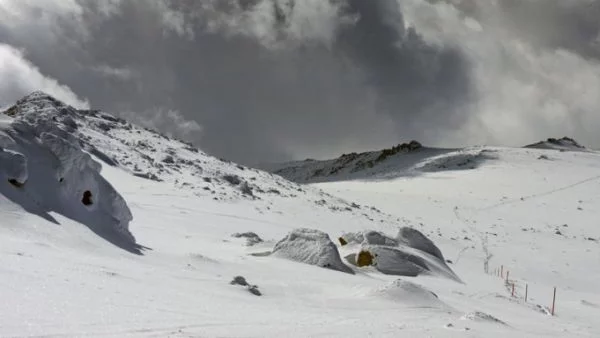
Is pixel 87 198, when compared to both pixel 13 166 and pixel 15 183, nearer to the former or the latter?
pixel 15 183

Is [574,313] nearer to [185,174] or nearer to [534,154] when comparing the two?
[185,174]

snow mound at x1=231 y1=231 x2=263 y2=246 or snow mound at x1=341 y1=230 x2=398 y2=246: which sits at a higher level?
snow mound at x1=341 y1=230 x2=398 y2=246

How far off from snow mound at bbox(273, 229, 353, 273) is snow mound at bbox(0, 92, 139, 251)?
15.6ft

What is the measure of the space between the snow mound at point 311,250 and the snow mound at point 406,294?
418 cm

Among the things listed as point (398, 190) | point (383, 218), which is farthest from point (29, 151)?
point (398, 190)

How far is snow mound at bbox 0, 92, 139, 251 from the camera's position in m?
11.0

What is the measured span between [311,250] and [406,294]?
5.11m

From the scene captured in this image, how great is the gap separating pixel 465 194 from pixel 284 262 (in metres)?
40.4

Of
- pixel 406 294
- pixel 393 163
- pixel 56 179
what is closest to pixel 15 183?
pixel 56 179

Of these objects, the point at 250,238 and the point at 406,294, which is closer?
the point at 406,294

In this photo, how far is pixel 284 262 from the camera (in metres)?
15.1

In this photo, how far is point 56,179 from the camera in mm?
12031

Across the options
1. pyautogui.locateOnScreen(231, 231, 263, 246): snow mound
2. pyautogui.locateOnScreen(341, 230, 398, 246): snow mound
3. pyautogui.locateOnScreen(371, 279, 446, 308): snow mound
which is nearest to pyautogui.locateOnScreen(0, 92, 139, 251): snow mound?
pyautogui.locateOnScreen(371, 279, 446, 308): snow mound

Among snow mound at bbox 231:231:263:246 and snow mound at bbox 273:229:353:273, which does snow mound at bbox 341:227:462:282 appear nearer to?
snow mound at bbox 273:229:353:273
